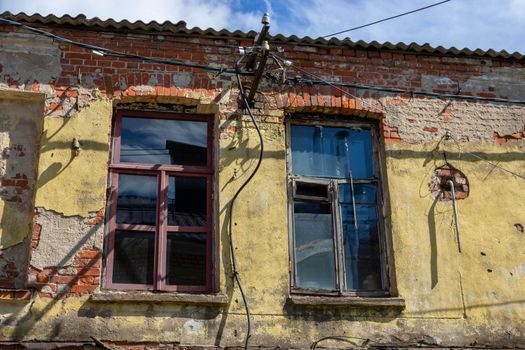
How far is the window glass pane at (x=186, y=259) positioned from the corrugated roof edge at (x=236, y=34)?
230 cm

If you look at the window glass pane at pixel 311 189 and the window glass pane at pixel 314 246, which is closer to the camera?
the window glass pane at pixel 314 246

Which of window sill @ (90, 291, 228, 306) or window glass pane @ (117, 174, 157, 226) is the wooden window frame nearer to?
window sill @ (90, 291, 228, 306)

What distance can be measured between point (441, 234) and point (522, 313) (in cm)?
117

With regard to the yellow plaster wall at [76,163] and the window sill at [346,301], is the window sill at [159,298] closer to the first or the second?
the window sill at [346,301]

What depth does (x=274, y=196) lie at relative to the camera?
800cm

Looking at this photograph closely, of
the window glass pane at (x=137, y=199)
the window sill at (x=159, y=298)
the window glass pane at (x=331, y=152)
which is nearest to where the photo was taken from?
the window sill at (x=159, y=298)

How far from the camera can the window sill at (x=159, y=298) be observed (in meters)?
7.23

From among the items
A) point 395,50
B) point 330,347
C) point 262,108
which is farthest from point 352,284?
point 395,50

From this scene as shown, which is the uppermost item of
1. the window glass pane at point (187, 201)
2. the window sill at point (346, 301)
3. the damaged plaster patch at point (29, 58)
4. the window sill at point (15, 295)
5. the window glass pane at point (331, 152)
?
the damaged plaster patch at point (29, 58)

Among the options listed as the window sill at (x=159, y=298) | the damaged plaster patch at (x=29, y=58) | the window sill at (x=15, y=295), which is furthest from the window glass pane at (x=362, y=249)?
the damaged plaster patch at (x=29, y=58)

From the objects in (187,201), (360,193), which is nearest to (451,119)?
(360,193)

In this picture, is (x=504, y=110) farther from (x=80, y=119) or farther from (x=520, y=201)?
(x=80, y=119)

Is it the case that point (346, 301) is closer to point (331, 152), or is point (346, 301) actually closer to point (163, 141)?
point (331, 152)

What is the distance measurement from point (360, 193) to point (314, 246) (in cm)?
83
